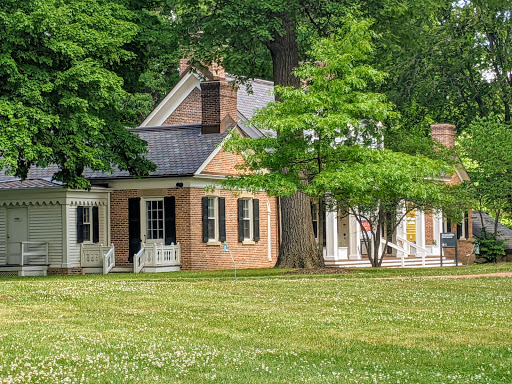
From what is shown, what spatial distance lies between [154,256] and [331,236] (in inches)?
329

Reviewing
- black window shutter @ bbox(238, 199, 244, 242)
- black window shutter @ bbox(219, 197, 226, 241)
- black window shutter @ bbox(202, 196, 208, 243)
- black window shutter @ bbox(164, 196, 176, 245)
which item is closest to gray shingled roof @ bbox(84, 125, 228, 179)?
black window shutter @ bbox(164, 196, 176, 245)

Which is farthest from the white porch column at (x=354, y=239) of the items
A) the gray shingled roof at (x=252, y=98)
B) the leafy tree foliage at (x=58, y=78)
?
the leafy tree foliage at (x=58, y=78)

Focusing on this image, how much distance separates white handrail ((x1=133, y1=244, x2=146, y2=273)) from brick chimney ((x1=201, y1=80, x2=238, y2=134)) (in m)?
5.51

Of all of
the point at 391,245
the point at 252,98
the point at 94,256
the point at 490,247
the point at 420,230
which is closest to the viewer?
the point at 94,256

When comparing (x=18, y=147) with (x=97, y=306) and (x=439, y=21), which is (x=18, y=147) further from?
(x=439, y=21)

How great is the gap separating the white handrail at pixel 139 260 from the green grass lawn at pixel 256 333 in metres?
10.5

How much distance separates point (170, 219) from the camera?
34156mm

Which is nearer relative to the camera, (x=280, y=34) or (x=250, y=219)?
(x=280, y=34)

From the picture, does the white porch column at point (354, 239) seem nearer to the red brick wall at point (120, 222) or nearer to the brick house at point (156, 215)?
the brick house at point (156, 215)

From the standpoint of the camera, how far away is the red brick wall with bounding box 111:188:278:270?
1335 inches

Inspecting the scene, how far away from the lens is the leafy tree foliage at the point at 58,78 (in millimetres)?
25734

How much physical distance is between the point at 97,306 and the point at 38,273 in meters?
16.8

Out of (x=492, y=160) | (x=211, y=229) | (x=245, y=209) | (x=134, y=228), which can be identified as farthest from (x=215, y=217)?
(x=492, y=160)

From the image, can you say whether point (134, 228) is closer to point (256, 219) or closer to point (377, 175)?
point (256, 219)
